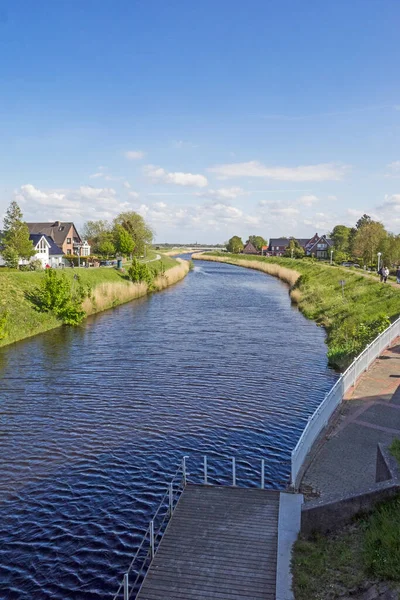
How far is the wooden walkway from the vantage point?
30.3 feet

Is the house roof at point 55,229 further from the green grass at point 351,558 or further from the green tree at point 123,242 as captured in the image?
the green grass at point 351,558

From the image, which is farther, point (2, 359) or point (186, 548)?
point (2, 359)

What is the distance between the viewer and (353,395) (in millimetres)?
19234

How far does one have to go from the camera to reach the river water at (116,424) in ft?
38.9

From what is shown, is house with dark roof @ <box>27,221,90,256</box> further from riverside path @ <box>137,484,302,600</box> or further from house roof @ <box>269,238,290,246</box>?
house roof @ <box>269,238,290,246</box>

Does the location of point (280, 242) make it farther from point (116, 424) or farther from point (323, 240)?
point (116, 424)

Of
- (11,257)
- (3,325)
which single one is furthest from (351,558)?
(11,257)

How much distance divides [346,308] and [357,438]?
2612 centimetres

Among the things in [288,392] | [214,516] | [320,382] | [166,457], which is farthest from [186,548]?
[320,382]

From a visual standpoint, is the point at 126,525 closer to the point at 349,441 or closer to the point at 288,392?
the point at 349,441

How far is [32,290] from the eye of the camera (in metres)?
40.9

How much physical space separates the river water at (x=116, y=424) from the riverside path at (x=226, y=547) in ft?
4.96

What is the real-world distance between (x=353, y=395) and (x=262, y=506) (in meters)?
8.65

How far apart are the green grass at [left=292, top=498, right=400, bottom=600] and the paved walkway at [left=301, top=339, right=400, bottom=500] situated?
81cm
